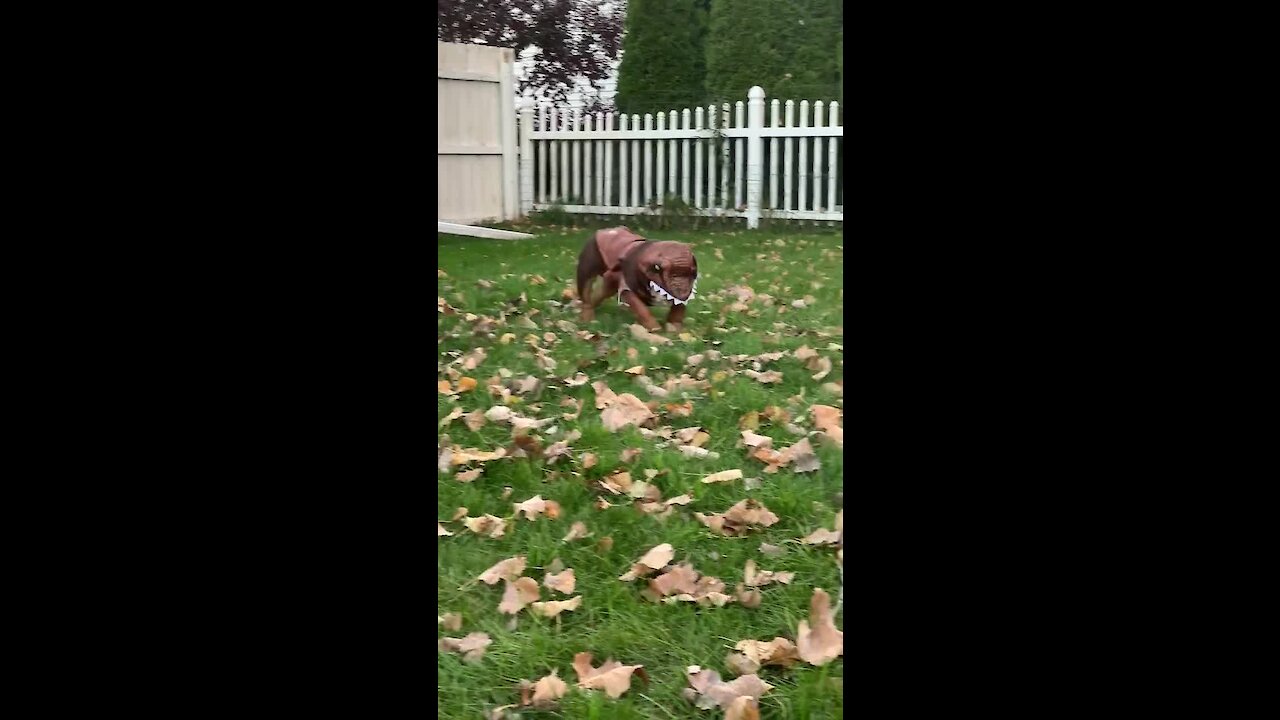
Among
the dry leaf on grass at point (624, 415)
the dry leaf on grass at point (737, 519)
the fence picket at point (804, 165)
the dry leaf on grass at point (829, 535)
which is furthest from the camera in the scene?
the dry leaf on grass at point (624, 415)

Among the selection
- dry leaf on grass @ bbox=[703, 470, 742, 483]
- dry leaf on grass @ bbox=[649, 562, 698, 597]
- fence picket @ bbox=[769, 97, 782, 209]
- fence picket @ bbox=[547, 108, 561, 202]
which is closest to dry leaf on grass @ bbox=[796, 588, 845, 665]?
dry leaf on grass @ bbox=[649, 562, 698, 597]

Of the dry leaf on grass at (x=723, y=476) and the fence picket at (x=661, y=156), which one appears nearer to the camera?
the fence picket at (x=661, y=156)

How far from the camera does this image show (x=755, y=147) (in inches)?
41.6

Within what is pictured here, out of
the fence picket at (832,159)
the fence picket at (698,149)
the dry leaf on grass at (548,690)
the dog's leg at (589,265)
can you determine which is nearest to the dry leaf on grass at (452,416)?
the dog's leg at (589,265)

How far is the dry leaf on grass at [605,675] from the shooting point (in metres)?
1.14

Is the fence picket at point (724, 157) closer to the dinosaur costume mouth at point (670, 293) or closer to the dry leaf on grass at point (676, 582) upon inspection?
the dinosaur costume mouth at point (670, 293)

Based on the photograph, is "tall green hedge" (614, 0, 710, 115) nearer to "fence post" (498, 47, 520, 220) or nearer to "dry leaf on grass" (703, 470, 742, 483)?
"fence post" (498, 47, 520, 220)

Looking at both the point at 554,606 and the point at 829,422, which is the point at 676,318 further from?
the point at 554,606

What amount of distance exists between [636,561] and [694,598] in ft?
0.30

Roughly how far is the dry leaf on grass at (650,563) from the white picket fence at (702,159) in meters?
0.44

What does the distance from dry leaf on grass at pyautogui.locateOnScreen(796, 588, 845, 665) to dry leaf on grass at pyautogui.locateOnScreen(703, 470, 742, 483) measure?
265 millimetres

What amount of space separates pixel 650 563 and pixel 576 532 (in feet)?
0.37

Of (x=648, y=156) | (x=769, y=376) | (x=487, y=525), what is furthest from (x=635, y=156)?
(x=487, y=525)
